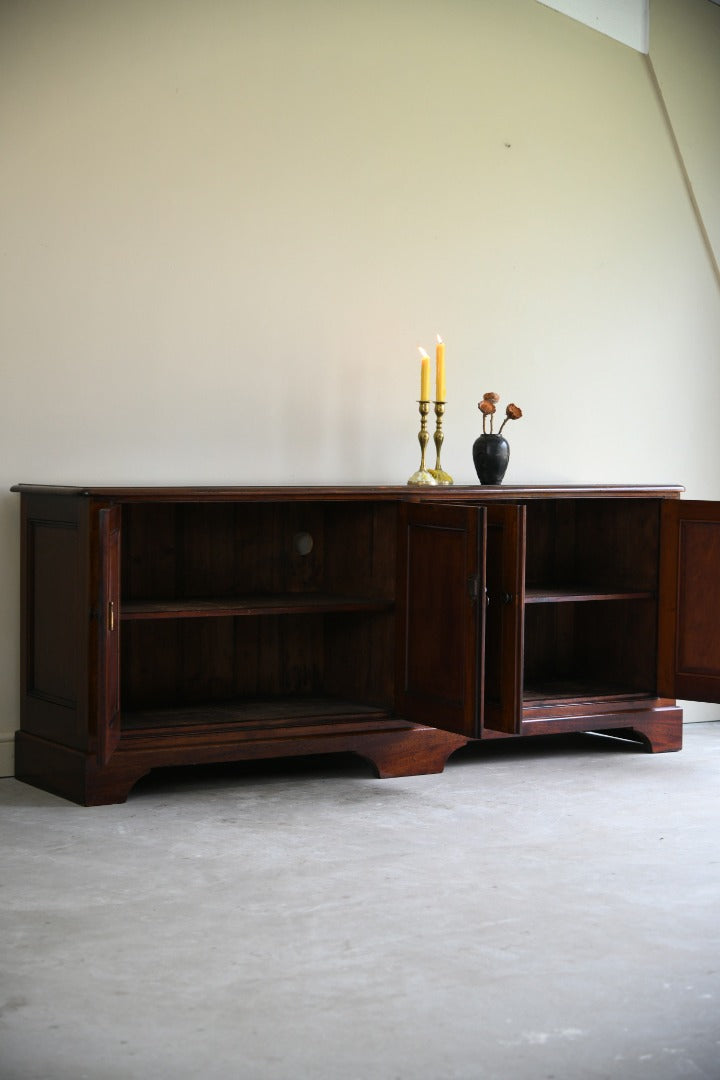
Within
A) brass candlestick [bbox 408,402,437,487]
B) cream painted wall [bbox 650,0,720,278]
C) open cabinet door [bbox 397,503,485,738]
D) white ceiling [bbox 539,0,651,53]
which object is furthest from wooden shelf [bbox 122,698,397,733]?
white ceiling [bbox 539,0,651,53]

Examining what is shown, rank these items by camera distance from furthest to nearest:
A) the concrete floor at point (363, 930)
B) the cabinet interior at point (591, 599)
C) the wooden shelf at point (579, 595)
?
1. the cabinet interior at point (591, 599)
2. the wooden shelf at point (579, 595)
3. the concrete floor at point (363, 930)

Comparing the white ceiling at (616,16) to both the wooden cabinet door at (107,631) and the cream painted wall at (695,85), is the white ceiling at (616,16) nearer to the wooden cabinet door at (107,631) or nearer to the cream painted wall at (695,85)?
the cream painted wall at (695,85)

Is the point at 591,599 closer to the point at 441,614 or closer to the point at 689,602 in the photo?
the point at 689,602

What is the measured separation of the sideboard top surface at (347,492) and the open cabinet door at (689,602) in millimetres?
166

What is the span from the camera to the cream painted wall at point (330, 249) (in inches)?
170

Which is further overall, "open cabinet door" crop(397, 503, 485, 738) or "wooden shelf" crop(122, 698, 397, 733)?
"wooden shelf" crop(122, 698, 397, 733)

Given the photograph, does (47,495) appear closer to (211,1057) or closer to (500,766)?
(500,766)

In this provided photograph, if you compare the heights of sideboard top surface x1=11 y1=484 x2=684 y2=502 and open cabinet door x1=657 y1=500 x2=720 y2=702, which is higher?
sideboard top surface x1=11 y1=484 x2=684 y2=502

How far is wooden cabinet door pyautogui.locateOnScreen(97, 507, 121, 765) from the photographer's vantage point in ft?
12.4

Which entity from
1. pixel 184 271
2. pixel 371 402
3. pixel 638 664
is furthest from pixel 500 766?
pixel 184 271

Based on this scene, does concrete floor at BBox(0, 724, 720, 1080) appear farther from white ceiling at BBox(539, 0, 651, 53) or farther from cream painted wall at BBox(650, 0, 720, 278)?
white ceiling at BBox(539, 0, 651, 53)

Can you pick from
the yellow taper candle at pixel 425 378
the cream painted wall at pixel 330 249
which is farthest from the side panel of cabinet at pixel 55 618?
the yellow taper candle at pixel 425 378

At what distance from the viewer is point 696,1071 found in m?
2.16

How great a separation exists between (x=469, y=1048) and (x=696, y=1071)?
1.24ft
